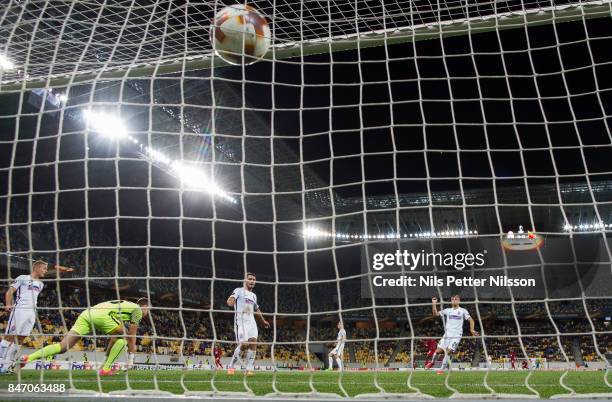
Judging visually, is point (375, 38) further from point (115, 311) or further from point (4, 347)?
point (4, 347)

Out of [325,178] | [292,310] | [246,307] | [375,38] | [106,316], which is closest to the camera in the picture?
[375,38]

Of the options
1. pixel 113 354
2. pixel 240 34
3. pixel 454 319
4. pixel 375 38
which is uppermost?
pixel 375 38

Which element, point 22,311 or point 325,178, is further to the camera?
point 325,178

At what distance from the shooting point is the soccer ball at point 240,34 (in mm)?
4621

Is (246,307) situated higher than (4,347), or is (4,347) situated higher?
(246,307)

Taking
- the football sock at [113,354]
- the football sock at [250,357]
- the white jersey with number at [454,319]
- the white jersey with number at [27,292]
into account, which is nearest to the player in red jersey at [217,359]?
the football sock at [250,357]

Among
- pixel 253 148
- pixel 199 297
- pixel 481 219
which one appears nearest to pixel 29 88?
pixel 253 148

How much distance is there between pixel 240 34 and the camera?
4.62 meters

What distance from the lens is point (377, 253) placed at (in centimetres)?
2358

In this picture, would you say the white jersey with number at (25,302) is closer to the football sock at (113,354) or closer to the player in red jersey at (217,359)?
the football sock at (113,354)

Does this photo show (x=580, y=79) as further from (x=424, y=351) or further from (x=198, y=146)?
(x=424, y=351)

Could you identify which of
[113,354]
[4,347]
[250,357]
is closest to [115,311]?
[113,354]

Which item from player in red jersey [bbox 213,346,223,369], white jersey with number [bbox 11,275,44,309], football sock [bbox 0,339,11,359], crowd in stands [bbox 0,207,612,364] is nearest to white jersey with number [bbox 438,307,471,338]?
player in red jersey [bbox 213,346,223,369]

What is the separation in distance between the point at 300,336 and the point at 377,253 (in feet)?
26.5
